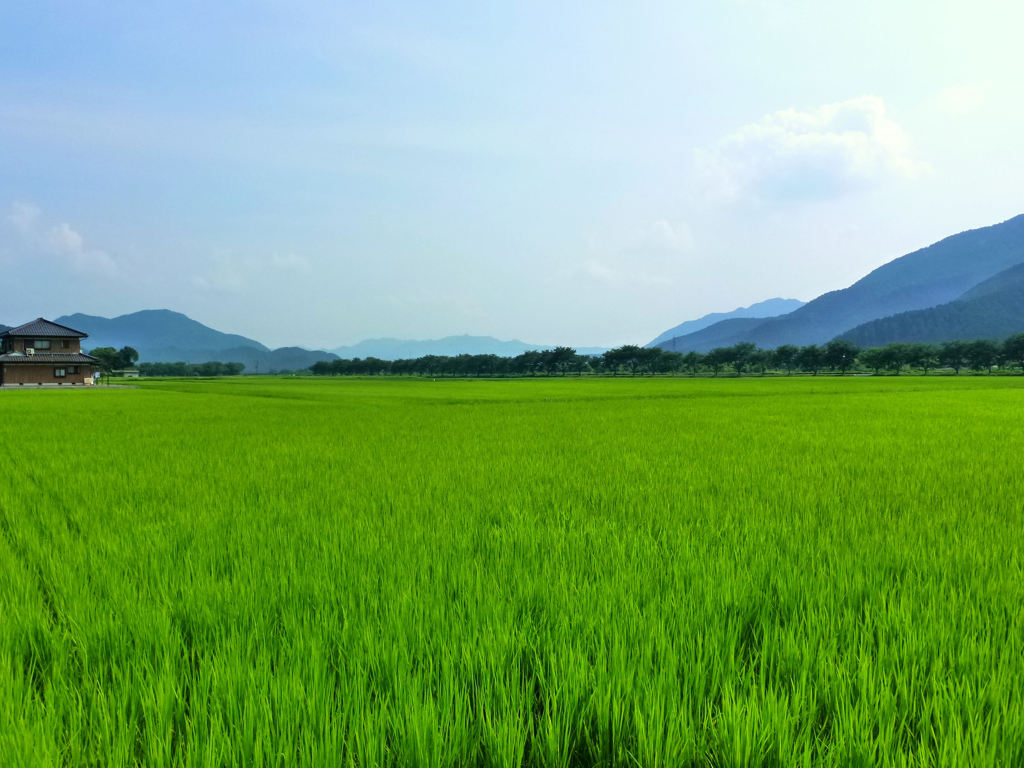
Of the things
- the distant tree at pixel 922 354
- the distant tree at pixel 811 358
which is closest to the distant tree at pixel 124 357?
the distant tree at pixel 811 358

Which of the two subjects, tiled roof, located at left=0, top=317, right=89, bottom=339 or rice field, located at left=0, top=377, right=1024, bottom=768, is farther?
tiled roof, located at left=0, top=317, right=89, bottom=339

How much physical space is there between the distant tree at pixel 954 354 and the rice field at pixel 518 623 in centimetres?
12433

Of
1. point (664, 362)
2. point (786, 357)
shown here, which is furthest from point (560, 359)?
point (786, 357)

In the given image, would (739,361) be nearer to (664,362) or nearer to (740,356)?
(740,356)

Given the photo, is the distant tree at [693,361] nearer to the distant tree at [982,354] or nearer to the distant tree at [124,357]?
the distant tree at [982,354]

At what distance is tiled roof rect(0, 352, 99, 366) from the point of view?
5012 cm

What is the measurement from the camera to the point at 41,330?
52.8 meters

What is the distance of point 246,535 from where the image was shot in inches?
159

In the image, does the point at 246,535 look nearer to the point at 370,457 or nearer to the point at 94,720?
the point at 94,720

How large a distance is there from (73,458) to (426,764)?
32.7 ft

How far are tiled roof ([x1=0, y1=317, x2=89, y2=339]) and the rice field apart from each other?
62602 millimetres

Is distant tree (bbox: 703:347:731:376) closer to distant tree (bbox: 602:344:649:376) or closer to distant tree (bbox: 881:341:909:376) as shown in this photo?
distant tree (bbox: 602:344:649:376)

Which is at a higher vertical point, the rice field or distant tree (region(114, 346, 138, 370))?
distant tree (region(114, 346, 138, 370))

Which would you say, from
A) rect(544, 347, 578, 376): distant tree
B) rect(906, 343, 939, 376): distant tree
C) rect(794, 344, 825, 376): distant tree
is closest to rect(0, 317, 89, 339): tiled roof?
rect(544, 347, 578, 376): distant tree
